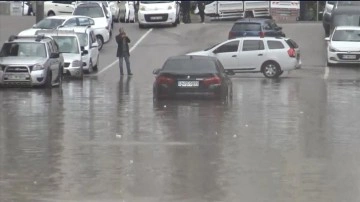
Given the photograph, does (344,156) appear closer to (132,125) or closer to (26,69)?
(132,125)

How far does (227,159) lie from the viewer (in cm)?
1484

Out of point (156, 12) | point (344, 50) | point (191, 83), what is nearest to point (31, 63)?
point (191, 83)

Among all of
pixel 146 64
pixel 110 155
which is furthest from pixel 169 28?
pixel 110 155

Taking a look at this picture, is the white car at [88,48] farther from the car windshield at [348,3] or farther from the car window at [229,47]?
the car windshield at [348,3]

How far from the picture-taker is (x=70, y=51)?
3397cm

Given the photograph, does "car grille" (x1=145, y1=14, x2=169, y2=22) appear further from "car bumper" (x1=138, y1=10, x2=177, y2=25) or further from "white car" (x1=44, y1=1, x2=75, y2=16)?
"white car" (x1=44, y1=1, x2=75, y2=16)

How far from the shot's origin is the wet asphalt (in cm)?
1220

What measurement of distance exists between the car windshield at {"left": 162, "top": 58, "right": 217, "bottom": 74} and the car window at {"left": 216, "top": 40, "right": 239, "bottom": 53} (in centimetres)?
1144

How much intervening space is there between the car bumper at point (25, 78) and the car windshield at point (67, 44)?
17.2ft

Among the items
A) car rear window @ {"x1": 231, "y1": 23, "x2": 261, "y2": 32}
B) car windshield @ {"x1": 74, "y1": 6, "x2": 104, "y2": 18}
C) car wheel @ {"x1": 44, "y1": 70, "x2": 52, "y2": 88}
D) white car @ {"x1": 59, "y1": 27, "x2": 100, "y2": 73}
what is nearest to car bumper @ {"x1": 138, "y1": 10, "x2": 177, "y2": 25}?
car windshield @ {"x1": 74, "y1": 6, "x2": 104, "y2": 18}

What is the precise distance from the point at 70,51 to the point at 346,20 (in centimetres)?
1575

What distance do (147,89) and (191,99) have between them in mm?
4929

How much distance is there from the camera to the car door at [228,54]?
36406mm

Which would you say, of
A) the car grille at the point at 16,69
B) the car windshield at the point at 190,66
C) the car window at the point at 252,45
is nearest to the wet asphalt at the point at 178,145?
→ the car grille at the point at 16,69
